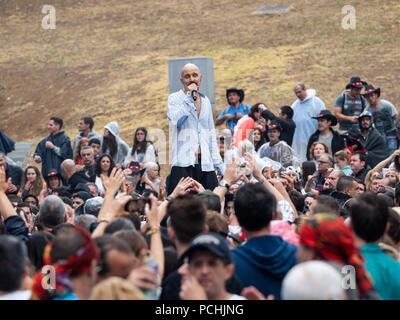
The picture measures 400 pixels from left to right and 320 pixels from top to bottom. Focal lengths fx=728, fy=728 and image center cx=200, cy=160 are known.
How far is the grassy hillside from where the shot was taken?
81.1 feet

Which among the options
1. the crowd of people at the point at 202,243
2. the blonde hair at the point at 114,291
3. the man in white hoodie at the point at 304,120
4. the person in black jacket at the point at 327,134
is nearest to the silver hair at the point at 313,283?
the crowd of people at the point at 202,243

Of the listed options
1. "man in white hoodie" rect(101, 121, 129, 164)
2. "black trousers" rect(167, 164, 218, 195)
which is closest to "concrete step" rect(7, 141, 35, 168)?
"man in white hoodie" rect(101, 121, 129, 164)

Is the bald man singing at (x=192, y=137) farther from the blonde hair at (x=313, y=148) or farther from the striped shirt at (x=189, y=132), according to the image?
the blonde hair at (x=313, y=148)

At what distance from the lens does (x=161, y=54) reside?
2973cm

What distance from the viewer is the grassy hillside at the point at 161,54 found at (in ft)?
81.1

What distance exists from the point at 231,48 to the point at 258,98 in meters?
5.98

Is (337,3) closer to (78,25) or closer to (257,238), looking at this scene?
(78,25)

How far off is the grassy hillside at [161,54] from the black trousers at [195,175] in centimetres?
1349

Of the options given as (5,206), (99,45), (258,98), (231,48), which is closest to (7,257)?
(5,206)

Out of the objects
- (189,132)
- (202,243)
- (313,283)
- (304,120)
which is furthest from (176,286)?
(304,120)

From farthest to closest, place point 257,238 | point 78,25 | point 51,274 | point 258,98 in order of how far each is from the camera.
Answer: point 78,25 < point 258,98 < point 257,238 < point 51,274

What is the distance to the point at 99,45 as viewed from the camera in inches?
1265

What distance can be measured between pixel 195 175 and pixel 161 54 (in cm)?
2114

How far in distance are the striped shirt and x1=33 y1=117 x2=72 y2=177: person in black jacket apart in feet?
19.9
